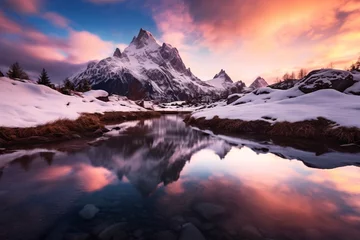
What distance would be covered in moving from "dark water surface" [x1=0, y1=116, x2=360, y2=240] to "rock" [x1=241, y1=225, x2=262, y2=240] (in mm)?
17

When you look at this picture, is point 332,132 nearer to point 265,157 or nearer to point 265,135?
point 265,135

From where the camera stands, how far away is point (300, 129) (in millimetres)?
12805

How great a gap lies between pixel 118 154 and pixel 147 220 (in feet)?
19.3

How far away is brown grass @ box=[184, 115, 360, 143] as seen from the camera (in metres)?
10.6

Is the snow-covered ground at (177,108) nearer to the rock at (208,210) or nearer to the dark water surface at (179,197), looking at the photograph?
the dark water surface at (179,197)

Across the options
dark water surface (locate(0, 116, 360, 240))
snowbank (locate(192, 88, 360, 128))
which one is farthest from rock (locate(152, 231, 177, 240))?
snowbank (locate(192, 88, 360, 128))

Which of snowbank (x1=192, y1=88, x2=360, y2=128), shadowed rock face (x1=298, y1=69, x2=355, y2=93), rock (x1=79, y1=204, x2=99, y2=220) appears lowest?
rock (x1=79, y1=204, x2=99, y2=220)

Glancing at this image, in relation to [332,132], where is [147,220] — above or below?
below

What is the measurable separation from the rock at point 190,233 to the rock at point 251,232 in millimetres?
753

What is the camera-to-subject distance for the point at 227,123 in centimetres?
1838

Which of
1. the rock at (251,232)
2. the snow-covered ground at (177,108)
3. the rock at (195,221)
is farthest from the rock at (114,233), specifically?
the snow-covered ground at (177,108)

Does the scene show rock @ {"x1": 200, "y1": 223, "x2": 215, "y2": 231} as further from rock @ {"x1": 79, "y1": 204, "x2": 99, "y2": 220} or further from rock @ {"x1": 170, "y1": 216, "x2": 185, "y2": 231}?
rock @ {"x1": 79, "y1": 204, "x2": 99, "y2": 220}

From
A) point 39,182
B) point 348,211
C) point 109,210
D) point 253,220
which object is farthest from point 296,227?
point 39,182

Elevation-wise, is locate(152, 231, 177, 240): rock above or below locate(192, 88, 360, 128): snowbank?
below
